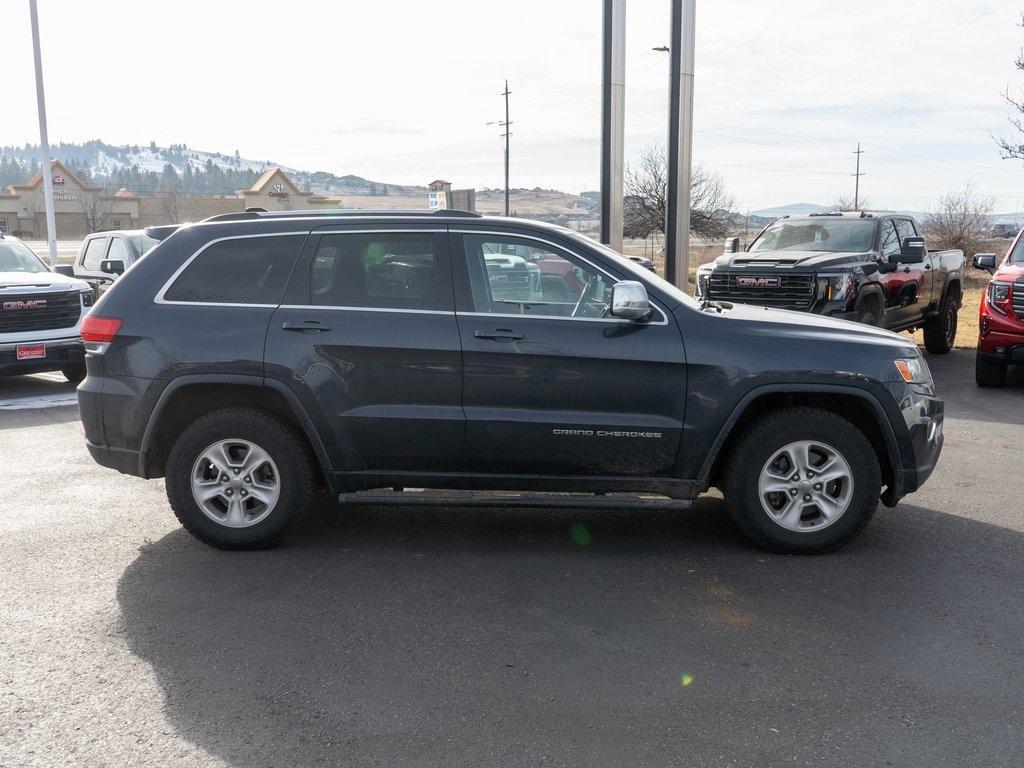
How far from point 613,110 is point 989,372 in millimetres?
8045

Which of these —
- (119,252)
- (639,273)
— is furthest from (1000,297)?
(119,252)

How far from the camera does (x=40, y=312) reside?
11242 mm

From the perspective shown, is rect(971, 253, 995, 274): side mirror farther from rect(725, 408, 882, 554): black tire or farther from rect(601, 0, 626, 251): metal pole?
rect(725, 408, 882, 554): black tire

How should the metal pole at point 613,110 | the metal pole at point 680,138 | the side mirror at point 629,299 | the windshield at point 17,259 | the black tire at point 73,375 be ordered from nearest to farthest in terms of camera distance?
the side mirror at point 629,299 → the black tire at point 73,375 → the windshield at point 17,259 → the metal pole at point 680,138 → the metal pole at point 613,110

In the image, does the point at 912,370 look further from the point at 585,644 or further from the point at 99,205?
the point at 99,205

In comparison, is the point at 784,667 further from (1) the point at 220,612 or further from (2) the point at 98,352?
(2) the point at 98,352

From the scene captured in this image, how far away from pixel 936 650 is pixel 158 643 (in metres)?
3.37

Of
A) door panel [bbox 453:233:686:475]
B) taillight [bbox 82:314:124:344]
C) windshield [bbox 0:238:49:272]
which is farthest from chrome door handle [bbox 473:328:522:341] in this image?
windshield [bbox 0:238:49:272]

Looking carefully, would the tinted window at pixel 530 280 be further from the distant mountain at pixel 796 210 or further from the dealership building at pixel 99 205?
the dealership building at pixel 99 205

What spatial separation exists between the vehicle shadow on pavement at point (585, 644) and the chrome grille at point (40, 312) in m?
6.54

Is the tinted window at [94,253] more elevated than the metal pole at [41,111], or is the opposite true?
the metal pole at [41,111]

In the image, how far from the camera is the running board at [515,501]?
5227mm

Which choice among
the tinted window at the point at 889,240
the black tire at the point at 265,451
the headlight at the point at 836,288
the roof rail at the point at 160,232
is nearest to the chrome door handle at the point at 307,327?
the black tire at the point at 265,451

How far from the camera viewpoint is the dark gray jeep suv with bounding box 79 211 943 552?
5.19 m
